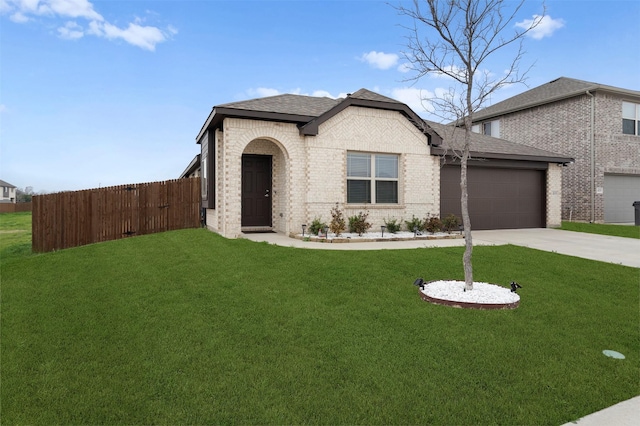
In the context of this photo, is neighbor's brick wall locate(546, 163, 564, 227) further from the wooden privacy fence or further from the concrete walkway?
the wooden privacy fence

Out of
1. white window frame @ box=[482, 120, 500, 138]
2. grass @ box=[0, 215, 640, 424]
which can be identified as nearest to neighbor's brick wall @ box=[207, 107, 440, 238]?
grass @ box=[0, 215, 640, 424]

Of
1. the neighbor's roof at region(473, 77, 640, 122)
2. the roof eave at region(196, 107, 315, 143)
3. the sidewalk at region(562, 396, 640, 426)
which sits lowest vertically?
the sidewalk at region(562, 396, 640, 426)

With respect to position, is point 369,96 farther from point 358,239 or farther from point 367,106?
point 358,239

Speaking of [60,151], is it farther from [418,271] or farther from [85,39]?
[418,271]

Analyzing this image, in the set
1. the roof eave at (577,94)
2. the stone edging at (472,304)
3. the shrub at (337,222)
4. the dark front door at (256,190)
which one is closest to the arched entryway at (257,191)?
the dark front door at (256,190)

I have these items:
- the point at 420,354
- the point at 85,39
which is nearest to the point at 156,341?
the point at 420,354

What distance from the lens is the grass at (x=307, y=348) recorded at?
2789 mm

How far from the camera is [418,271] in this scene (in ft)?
23.5

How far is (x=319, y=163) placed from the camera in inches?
464

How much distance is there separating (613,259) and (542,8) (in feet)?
19.9

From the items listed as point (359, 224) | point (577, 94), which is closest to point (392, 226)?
point (359, 224)

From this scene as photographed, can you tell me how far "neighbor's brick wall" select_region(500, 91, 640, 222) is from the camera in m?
18.7

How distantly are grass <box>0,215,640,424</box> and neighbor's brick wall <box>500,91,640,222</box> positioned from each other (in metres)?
14.6

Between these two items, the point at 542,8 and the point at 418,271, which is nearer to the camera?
the point at 542,8
